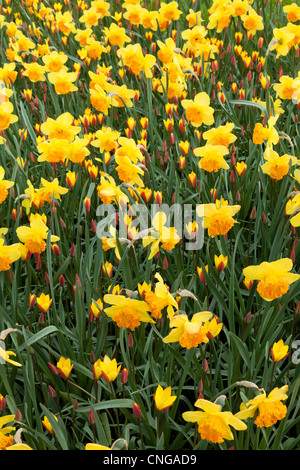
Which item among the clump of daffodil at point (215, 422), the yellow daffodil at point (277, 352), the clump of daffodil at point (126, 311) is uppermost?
the clump of daffodil at point (126, 311)

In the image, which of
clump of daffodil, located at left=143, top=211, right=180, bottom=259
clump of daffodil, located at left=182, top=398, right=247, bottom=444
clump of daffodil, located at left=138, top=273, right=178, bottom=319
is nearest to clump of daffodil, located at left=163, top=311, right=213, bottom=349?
clump of daffodil, located at left=138, top=273, right=178, bottom=319

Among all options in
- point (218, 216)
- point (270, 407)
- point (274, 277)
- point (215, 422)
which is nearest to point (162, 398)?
point (215, 422)

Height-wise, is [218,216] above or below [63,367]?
above

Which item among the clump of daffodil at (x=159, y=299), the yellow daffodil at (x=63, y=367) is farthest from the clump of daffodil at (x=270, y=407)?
the yellow daffodil at (x=63, y=367)

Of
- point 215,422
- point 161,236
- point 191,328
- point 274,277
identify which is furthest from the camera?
point 161,236

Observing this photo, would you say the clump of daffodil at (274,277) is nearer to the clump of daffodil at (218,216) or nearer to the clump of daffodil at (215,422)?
the clump of daffodil at (218,216)

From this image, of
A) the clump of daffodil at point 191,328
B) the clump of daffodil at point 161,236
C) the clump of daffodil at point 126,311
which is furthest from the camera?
the clump of daffodil at point 161,236

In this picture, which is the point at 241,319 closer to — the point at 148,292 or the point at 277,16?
the point at 148,292

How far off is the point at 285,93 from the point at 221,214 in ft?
4.10

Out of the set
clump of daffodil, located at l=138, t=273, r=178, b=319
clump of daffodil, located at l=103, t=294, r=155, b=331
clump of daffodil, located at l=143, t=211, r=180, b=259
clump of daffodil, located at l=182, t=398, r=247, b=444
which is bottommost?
clump of daffodil, located at l=182, t=398, r=247, b=444

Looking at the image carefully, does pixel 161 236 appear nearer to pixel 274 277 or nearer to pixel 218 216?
pixel 218 216

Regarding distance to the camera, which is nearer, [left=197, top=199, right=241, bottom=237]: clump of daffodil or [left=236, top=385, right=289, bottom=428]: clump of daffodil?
[left=236, top=385, right=289, bottom=428]: clump of daffodil

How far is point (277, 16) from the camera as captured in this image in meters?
4.33

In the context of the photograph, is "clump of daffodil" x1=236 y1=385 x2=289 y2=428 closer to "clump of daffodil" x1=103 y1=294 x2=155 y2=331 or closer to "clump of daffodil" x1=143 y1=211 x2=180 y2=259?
"clump of daffodil" x1=103 y1=294 x2=155 y2=331
